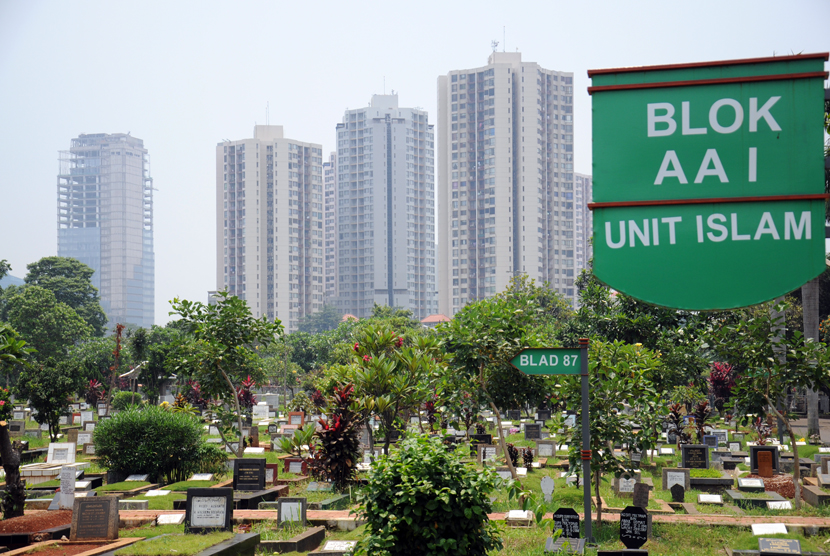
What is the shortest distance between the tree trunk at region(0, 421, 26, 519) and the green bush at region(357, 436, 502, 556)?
11.0 m

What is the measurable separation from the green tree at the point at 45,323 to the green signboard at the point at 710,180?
2417 inches

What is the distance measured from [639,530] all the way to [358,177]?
150 metres

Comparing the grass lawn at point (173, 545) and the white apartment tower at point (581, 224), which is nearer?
the grass lawn at point (173, 545)

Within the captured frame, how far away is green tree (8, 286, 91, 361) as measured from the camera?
57406 mm

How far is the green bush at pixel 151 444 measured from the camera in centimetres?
1922

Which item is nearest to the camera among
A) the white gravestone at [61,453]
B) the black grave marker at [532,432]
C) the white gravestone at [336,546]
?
the white gravestone at [336,546]

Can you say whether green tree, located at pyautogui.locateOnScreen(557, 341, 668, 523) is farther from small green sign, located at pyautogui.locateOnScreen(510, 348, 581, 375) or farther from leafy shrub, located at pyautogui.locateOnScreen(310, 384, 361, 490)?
leafy shrub, located at pyautogui.locateOnScreen(310, 384, 361, 490)

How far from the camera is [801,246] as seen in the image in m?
3.50

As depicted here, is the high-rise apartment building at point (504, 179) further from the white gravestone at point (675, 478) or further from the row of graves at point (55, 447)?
the white gravestone at point (675, 478)

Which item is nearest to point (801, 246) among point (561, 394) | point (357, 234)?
point (561, 394)

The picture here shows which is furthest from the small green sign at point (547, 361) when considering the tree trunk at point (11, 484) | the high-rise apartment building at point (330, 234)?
the high-rise apartment building at point (330, 234)

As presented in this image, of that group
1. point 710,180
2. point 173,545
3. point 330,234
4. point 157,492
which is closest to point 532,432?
point 157,492

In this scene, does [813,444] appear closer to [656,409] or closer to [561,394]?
[656,409]

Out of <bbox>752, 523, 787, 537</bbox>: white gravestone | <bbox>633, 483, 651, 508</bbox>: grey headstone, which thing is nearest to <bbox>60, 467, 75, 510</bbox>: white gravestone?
<bbox>633, 483, 651, 508</bbox>: grey headstone
